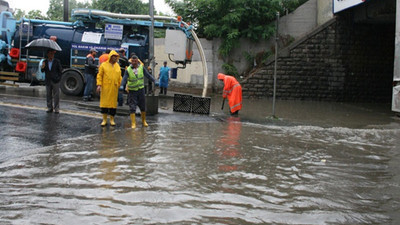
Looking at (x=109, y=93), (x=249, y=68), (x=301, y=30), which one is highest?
(x=301, y=30)

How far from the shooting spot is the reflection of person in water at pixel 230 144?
22.4ft

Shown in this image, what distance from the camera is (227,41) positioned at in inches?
866

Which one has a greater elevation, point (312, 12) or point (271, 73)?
point (312, 12)

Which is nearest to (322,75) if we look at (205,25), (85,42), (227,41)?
(227,41)

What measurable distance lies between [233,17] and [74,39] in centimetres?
874

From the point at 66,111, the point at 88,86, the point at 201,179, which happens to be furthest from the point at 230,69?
the point at 201,179

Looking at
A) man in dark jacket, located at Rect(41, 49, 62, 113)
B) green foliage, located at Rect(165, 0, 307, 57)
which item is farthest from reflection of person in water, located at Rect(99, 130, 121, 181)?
green foliage, located at Rect(165, 0, 307, 57)

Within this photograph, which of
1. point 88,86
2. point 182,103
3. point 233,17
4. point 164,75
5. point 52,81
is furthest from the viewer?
point 233,17

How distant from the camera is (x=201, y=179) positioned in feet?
18.0

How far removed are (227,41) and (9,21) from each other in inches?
409

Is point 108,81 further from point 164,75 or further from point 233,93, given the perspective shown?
point 164,75

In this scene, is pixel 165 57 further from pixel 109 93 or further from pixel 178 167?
pixel 178 167

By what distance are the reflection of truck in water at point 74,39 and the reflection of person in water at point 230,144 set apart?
5.87 m

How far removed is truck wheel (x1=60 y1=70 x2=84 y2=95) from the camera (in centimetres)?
1543
